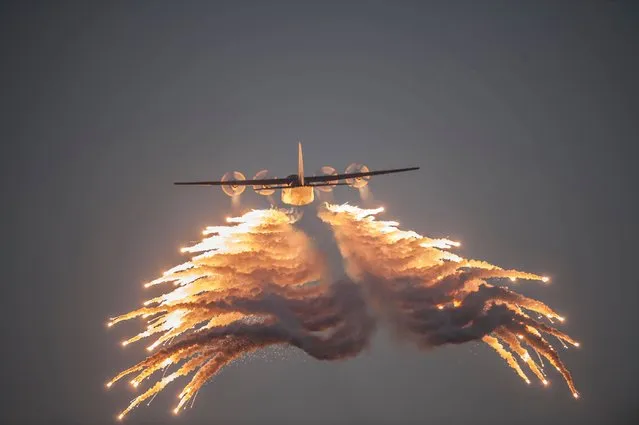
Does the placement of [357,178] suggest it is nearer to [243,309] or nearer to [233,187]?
[233,187]

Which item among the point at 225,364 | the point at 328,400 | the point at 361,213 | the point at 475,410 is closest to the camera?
the point at 225,364

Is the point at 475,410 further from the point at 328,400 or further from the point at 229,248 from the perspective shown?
the point at 229,248

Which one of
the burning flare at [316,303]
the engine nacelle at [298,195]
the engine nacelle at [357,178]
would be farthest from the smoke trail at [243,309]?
the engine nacelle at [357,178]

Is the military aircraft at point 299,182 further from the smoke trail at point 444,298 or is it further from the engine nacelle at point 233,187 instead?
the smoke trail at point 444,298

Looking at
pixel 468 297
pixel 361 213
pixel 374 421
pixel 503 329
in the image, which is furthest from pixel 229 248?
pixel 374 421

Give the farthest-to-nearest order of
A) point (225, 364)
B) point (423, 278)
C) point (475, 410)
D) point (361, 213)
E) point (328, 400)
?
point (328, 400), point (475, 410), point (361, 213), point (423, 278), point (225, 364)

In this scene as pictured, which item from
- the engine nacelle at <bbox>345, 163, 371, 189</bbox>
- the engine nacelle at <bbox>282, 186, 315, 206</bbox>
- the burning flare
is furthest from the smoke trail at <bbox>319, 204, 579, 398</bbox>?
the engine nacelle at <bbox>345, 163, 371, 189</bbox>

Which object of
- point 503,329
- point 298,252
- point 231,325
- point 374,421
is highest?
point 298,252

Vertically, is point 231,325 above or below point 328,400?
above
